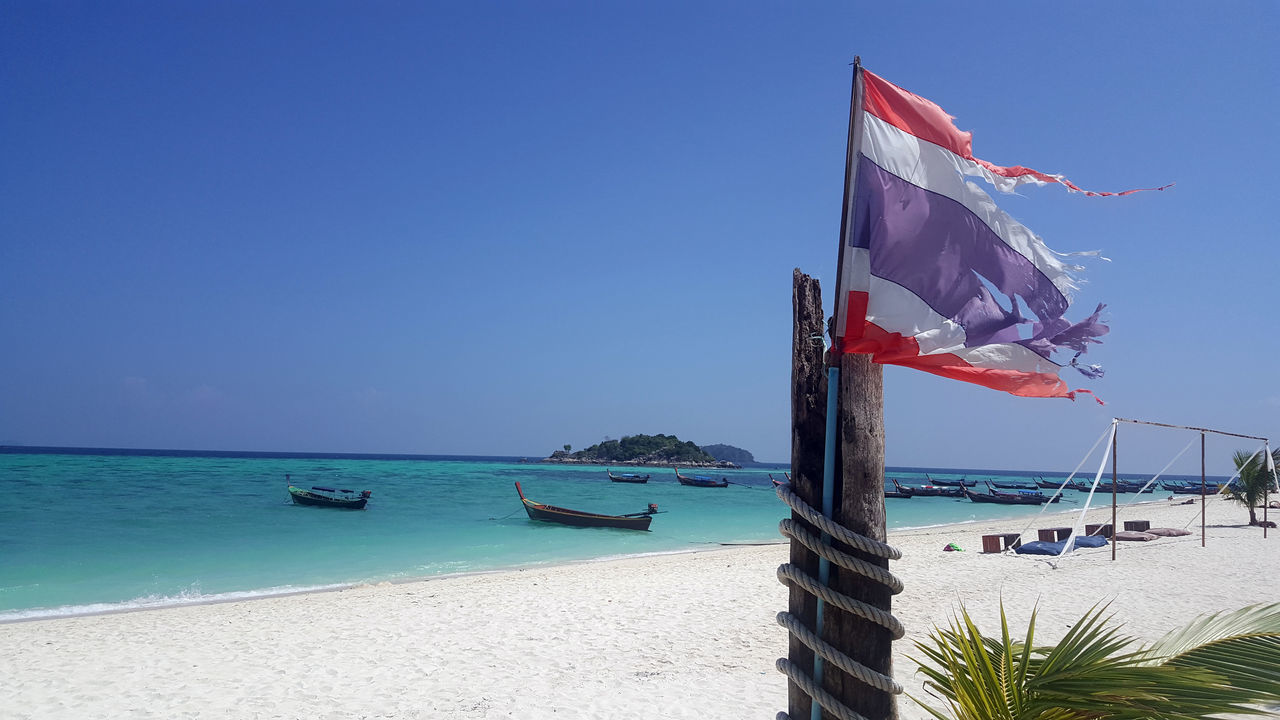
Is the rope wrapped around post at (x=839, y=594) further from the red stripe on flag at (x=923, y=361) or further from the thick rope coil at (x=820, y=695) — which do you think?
the red stripe on flag at (x=923, y=361)

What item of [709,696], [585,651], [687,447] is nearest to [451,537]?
[585,651]

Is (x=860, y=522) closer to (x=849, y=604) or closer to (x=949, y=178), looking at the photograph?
(x=849, y=604)

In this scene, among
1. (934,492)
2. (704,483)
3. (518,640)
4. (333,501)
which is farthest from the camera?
(704,483)

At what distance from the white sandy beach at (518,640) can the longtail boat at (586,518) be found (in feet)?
33.7

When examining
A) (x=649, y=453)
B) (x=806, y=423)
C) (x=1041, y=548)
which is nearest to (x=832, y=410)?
(x=806, y=423)

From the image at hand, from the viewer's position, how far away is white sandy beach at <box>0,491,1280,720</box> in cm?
596

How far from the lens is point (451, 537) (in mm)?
21906

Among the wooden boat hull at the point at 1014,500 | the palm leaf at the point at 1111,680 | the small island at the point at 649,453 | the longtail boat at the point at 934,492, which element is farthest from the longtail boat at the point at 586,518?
the small island at the point at 649,453

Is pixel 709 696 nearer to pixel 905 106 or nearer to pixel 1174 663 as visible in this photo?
pixel 1174 663

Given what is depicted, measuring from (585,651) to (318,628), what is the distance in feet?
11.6

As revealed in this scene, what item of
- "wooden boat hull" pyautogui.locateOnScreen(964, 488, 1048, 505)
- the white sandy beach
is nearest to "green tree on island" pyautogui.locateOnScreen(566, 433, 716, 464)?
"wooden boat hull" pyautogui.locateOnScreen(964, 488, 1048, 505)

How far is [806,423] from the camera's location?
2066 millimetres

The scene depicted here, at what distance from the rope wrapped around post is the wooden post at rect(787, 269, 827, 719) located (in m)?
0.05

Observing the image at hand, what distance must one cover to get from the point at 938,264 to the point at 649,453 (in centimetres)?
12320
